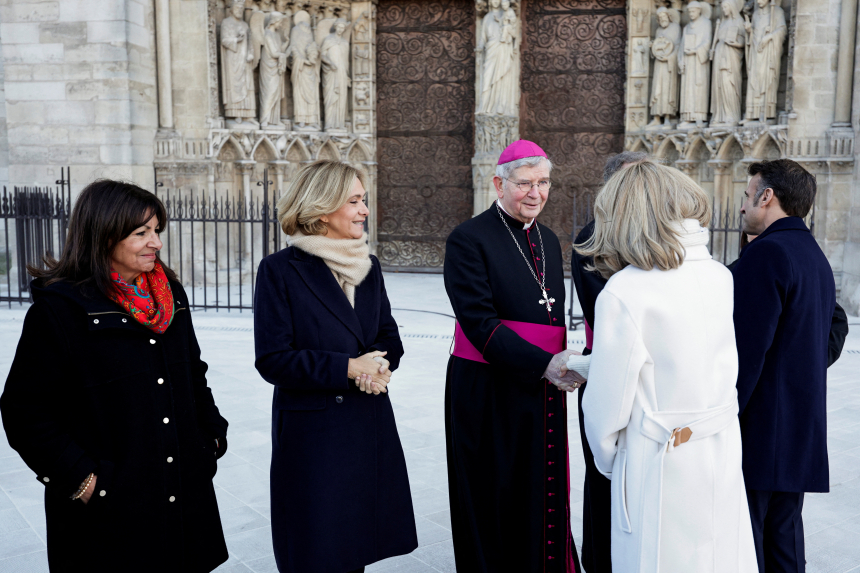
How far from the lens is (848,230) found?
372 inches

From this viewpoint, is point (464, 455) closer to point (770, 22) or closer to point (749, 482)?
point (749, 482)

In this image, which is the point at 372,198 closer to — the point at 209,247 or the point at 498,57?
the point at 209,247

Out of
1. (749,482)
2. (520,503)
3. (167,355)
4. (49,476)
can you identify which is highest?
(167,355)

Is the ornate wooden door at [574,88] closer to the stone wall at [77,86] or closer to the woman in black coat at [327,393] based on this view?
the stone wall at [77,86]

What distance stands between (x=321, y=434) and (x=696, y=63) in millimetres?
9639

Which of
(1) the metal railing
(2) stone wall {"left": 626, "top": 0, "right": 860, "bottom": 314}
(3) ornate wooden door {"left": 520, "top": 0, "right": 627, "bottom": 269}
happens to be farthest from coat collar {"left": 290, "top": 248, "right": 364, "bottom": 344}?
(3) ornate wooden door {"left": 520, "top": 0, "right": 627, "bottom": 269}

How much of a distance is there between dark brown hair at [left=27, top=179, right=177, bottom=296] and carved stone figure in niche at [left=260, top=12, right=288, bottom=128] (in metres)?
9.57

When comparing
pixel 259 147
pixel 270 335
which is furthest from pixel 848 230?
pixel 270 335

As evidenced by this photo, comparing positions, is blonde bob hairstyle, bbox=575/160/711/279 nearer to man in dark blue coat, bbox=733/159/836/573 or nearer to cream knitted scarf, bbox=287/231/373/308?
man in dark blue coat, bbox=733/159/836/573

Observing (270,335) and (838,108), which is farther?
(838,108)

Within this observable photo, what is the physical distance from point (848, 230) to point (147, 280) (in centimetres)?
909

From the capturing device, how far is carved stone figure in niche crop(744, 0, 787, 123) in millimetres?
9930

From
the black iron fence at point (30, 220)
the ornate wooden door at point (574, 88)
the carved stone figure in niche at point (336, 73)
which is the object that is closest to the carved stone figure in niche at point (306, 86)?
the carved stone figure in niche at point (336, 73)

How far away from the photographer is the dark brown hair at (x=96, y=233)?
7.15ft
